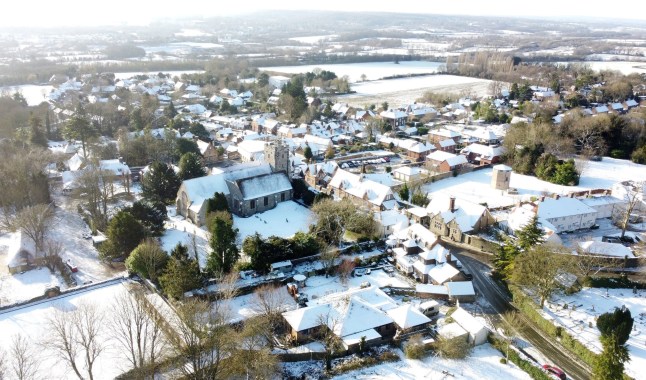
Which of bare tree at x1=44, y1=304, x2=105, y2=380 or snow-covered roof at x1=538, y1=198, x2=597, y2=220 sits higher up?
bare tree at x1=44, y1=304, x2=105, y2=380

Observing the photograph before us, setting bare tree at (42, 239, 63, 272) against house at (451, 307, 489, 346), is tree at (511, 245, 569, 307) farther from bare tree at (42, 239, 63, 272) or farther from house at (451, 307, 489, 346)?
bare tree at (42, 239, 63, 272)

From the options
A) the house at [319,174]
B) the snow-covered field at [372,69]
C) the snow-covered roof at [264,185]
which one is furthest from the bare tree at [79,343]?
the snow-covered field at [372,69]

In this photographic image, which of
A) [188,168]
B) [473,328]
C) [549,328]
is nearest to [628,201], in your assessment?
[549,328]

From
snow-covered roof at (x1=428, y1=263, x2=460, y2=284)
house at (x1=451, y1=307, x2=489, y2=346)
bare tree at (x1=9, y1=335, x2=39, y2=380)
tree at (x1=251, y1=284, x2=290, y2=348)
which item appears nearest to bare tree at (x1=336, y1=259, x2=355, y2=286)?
tree at (x1=251, y1=284, x2=290, y2=348)

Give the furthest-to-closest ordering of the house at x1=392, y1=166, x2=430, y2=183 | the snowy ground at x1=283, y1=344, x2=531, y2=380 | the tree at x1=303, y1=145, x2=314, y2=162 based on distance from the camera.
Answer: the tree at x1=303, y1=145, x2=314, y2=162 < the house at x1=392, y1=166, x2=430, y2=183 < the snowy ground at x1=283, y1=344, x2=531, y2=380

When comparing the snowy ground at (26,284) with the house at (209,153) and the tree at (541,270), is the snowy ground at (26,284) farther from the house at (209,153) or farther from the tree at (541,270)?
the tree at (541,270)

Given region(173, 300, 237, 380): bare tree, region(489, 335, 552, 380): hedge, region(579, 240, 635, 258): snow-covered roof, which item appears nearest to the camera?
region(173, 300, 237, 380): bare tree

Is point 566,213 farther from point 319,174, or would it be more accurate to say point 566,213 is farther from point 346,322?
point 346,322
